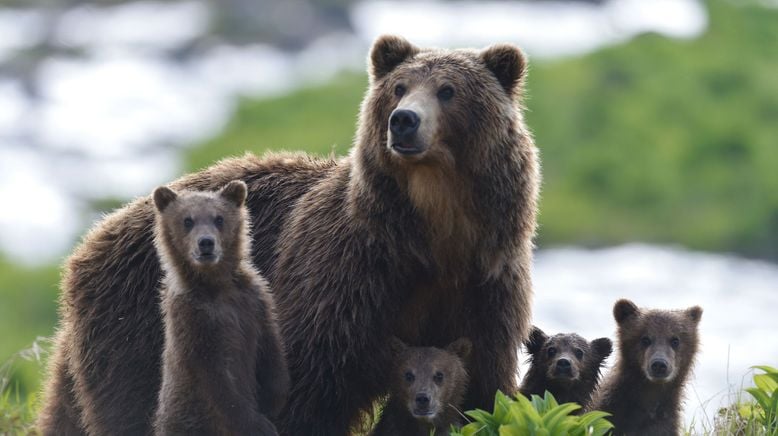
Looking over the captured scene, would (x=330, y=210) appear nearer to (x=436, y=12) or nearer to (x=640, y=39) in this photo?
(x=640, y=39)

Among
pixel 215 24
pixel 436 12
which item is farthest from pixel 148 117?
pixel 436 12

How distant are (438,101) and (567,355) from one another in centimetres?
187

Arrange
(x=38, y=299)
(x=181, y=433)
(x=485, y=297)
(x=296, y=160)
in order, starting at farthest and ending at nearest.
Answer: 1. (x=38, y=299)
2. (x=296, y=160)
3. (x=485, y=297)
4. (x=181, y=433)

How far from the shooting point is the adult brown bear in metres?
8.40

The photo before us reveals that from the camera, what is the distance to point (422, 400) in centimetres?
839

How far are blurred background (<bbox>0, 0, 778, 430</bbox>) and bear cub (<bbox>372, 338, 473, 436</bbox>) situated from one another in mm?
16971

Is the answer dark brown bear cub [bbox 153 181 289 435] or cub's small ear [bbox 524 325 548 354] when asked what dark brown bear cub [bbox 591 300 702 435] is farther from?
dark brown bear cub [bbox 153 181 289 435]

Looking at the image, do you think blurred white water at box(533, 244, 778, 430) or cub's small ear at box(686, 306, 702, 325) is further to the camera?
blurred white water at box(533, 244, 778, 430)

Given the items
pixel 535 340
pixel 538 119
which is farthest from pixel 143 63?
pixel 535 340

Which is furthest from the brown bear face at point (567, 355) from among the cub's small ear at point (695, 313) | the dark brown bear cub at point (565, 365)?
the cub's small ear at point (695, 313)

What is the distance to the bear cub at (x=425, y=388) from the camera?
8.48 m

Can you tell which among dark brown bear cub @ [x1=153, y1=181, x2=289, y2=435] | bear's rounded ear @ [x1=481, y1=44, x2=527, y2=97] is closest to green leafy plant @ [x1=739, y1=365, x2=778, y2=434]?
bear's rounded ear @ [x1=481, y1=44, x2=527, y2=97]

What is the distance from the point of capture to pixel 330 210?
29.2ft

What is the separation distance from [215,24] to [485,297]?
32984mm
